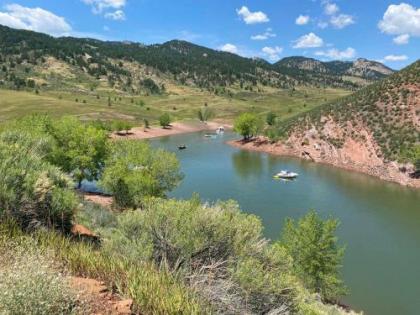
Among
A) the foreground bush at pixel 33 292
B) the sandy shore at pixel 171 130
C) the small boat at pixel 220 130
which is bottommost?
the sandy shore at pixel 171 130

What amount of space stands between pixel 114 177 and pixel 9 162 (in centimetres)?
2405

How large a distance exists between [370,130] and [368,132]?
58cm

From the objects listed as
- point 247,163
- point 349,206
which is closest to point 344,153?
point 247,163

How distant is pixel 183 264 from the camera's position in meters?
15.4

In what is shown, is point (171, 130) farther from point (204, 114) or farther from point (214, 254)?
point (214, 254)

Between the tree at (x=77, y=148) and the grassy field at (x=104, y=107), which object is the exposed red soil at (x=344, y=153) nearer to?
the tree at (x=77, y=148)

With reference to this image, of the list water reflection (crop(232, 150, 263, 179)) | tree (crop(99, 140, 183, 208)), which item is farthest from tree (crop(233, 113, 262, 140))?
tree (crop(99, 140, 183, 208))

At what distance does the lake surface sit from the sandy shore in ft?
94.6

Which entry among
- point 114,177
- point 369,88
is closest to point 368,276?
point 114,177

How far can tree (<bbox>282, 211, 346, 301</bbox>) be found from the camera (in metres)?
30.5

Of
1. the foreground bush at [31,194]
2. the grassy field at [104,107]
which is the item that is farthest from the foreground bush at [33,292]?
the grassy field at [104,107]

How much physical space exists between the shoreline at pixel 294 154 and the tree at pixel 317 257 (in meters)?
44.7

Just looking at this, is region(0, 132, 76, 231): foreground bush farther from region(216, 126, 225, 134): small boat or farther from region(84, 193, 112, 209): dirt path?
region(216, 126, 225, 134): small boat

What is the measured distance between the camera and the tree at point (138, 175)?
39156 mm
